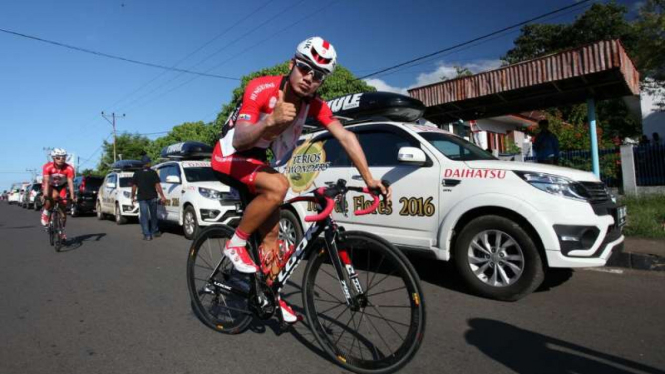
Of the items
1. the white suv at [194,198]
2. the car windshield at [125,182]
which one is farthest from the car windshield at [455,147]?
the car windshield at [125,182]

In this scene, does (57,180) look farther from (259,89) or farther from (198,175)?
(259,89)

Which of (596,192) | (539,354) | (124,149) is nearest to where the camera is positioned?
(539,354)

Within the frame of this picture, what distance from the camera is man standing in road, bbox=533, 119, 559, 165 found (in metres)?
9.02

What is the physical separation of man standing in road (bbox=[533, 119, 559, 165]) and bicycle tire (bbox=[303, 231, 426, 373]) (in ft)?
24.8

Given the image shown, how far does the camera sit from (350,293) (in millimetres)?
2674

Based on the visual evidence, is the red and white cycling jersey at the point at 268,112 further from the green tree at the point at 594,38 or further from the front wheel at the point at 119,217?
the green tree at the point at 594,38

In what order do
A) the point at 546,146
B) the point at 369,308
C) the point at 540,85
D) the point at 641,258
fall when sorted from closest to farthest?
the point at 369,308, the point at 641,258, the point at 546,146, the point at 540,85

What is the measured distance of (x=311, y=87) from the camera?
2611 millimetres

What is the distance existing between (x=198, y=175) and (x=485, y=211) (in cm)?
726

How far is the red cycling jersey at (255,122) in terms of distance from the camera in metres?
2.64

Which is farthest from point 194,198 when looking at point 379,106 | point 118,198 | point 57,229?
point 118,198

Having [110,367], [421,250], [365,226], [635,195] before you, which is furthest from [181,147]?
[635,195]

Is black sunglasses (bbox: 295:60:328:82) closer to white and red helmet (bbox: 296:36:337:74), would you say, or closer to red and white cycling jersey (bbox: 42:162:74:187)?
white and red helmet (bbox: 296:36:337:74)

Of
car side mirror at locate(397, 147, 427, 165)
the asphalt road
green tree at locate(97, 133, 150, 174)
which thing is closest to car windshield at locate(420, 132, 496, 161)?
car side mirror at locate(397, 147, 427, 165)
